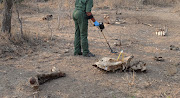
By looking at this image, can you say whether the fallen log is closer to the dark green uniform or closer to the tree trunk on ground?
the dark green uniform

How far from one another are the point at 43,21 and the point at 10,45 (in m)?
4.06

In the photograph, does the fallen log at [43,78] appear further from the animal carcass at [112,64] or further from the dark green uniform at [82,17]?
the dark green uniform at [82,17]

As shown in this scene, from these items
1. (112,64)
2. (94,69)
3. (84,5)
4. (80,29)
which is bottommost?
(94,69)

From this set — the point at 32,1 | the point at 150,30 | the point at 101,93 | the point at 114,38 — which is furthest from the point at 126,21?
the point at 32,1

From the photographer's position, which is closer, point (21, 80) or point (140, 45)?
point (21, 80)

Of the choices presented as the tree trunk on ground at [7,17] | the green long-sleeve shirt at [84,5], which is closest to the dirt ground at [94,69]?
the tree trunk on ground at [7,17]

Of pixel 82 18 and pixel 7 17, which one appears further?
pixel 7 17

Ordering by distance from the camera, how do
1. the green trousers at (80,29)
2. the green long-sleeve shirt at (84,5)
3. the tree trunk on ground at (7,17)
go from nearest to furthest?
the green long-sleeve shirt at (84,5) < the green trousers at (80,29) < the tree trunk on ground at (7,17)

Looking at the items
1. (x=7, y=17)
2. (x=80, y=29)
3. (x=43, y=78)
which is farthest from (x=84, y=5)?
(x=7, y=17)

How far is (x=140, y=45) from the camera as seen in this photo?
616 cm

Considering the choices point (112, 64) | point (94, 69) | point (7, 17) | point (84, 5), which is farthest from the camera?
point (7, 17)

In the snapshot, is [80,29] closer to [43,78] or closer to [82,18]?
[82,18]

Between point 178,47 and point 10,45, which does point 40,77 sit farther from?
point 178,47

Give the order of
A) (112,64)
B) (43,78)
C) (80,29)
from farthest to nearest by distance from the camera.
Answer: (80,29) → (112,64) → (43,78)
